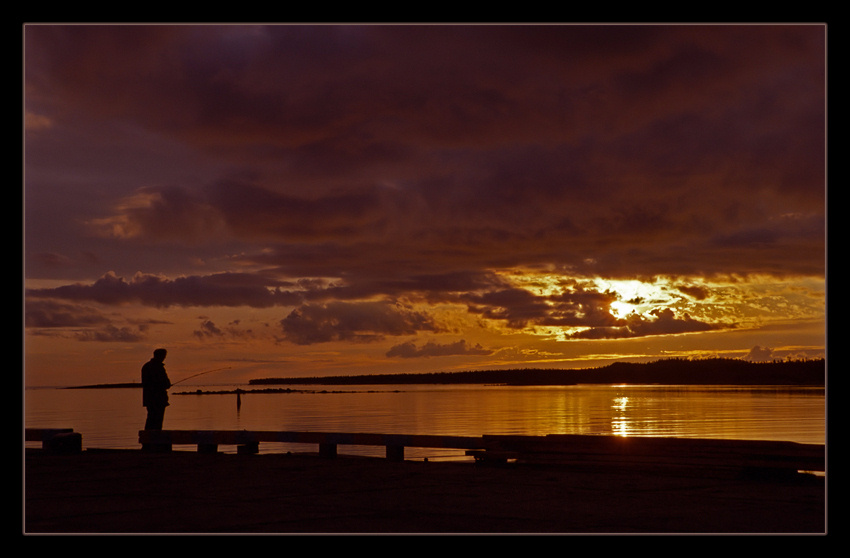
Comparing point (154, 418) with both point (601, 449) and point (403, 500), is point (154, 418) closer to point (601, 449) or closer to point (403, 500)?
point (403, 500)

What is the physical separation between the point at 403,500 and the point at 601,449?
458 centimetres

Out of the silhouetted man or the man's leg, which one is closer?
the silhouetted man

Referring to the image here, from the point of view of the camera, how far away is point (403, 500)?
37.9ft

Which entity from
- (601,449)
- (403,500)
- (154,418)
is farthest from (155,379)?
(601,449)

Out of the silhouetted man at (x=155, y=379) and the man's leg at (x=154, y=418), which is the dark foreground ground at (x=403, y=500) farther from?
the man's leg at (x=154, y=418)

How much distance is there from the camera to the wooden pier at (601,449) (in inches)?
508

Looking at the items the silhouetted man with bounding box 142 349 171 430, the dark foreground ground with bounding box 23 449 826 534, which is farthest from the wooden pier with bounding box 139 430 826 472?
the silhouetted man with bounding box 142 349 171 430

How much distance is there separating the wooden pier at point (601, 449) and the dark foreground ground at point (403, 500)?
0.25 metres

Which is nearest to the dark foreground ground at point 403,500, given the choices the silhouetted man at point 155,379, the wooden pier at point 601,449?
the wooden pier at point 601,449

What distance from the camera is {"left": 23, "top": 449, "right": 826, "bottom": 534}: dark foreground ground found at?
9672 mm

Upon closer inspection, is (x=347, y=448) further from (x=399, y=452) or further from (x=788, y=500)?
(x=788, y=500)

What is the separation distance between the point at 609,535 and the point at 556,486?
429 centimetres

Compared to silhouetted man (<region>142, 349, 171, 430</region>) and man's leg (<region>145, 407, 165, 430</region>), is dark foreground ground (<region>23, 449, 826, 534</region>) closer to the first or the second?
silhouetted man (<region>142, 349, 171, 430</region>)

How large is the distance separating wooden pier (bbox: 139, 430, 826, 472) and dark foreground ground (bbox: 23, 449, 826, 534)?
252 millimetres
